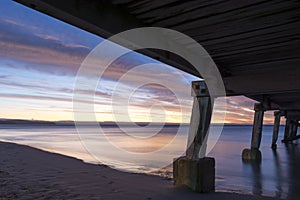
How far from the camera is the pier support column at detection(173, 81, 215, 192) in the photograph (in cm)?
455

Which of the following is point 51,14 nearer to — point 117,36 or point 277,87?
point 117,36

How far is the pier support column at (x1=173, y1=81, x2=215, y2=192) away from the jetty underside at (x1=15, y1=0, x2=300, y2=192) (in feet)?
0.06

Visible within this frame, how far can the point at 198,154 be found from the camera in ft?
15.4

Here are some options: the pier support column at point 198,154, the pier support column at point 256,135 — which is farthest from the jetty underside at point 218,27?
the pier support column at point 256,135

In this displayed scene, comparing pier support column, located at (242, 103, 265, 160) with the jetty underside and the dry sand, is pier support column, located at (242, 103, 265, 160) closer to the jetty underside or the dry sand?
the jetty underside

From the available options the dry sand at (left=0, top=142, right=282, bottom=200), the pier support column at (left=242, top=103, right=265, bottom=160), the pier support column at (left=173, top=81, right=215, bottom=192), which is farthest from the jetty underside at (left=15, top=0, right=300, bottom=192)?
the pier support column at (left=242, top=103, right=265, bottom=160)

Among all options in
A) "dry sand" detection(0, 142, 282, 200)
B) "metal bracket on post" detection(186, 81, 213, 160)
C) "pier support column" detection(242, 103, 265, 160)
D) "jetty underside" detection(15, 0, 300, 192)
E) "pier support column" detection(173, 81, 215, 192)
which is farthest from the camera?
"pier support column" detection(242, 103, 265, 160)

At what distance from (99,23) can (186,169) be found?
Result: 3.17 m

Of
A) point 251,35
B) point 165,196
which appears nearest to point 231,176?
point 165,196

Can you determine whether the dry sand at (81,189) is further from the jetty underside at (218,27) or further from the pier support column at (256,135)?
the pier support column at (256,135)

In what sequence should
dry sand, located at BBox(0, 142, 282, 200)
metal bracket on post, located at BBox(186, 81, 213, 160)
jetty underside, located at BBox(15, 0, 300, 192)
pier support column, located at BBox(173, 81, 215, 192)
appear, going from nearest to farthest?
jetty underside, located at BBox(15, 0, 300, 192), dry sand, located at BBox(0, 142, 282, 200), pier support column, located at BBox(173, 81, 215, 192), metal bracket on post, located at BBox(186, 81, 213, 160)

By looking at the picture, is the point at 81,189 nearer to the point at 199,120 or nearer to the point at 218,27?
the point at 199,120

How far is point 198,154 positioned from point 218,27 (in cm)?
244

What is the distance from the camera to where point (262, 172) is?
27.9ft
